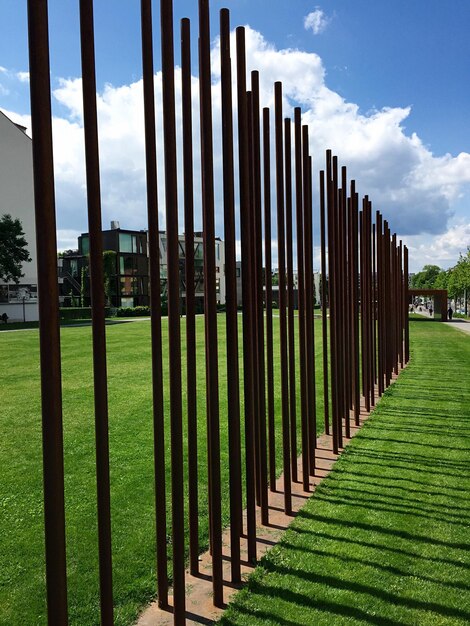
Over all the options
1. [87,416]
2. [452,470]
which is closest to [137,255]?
[87,416]

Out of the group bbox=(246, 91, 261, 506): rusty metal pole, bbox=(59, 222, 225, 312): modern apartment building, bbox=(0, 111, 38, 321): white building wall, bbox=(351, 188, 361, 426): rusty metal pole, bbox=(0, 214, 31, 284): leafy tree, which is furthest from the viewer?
bbox=(59, 222, 225, 312): modern apartment building

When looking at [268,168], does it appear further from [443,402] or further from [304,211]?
[443,402]

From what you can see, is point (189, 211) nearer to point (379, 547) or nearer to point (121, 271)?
point (379, 547)

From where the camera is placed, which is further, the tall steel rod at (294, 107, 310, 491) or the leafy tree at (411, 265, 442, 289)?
the leafy tree at (411, 265, 442, 289)

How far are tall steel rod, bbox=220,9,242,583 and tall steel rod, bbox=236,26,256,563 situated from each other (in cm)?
14

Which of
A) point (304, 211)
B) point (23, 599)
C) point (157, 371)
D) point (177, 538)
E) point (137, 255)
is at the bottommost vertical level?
point (23, 599)

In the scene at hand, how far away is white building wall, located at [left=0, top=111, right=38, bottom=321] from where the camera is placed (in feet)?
142

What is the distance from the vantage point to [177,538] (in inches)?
119

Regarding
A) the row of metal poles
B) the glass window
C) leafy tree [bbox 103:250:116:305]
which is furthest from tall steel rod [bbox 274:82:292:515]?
the glass window

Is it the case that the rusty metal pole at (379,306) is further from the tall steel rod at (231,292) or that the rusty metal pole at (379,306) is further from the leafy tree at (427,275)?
the leafy tree at (427,275)

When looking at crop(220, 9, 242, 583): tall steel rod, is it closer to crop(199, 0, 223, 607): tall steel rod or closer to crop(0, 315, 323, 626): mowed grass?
crop(199, 0, 223, 607): tall steel rod

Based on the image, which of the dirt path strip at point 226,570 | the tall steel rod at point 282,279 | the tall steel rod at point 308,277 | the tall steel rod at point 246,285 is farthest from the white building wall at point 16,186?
the tall steel rod at point 246,285

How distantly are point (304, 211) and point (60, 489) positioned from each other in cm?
399

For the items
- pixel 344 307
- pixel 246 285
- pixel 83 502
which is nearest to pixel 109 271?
pixel 344 307
